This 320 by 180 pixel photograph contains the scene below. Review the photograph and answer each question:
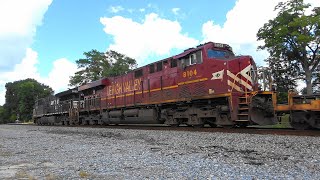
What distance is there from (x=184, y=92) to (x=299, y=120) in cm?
519

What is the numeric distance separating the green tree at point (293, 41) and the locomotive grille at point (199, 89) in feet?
61.7

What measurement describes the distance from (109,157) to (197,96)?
25.8ft

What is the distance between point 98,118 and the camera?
24.2 meters

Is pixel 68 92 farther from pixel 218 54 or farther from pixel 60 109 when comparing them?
pixel 218 54

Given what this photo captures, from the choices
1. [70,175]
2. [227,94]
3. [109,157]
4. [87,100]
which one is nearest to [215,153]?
[109,157]

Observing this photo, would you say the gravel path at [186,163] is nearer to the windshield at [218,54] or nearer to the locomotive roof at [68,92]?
the windshield at [218,54]

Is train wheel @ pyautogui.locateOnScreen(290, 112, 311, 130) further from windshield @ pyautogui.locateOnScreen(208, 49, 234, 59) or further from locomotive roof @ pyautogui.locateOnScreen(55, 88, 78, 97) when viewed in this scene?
locomotive roof @ pyautogui.locateOnScreen(55, 88, 78, 97)

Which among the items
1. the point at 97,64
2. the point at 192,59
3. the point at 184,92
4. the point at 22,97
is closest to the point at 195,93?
the point at 184,92

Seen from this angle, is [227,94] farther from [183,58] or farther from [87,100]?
[87,100]

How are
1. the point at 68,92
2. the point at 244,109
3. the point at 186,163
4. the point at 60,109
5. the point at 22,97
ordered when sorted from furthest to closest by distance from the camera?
the point at 22,97
the point at 60,109
the point at 68,92
the point at 244,109
the point at 186,163

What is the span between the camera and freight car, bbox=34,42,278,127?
42.2 ft

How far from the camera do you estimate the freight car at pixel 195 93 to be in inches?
507

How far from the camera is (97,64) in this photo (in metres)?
63.7

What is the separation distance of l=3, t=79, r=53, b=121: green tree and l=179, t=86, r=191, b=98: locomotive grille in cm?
7923
